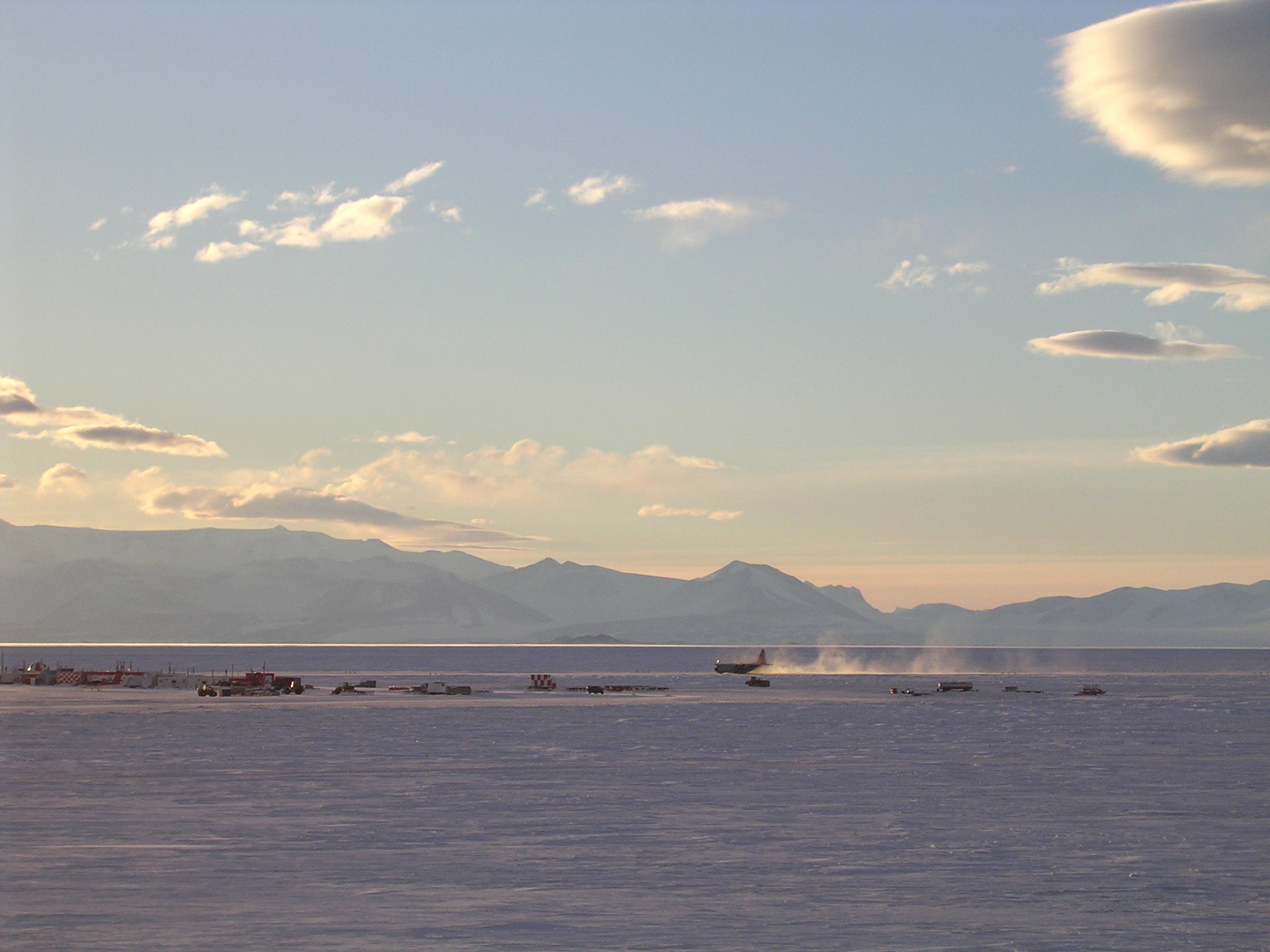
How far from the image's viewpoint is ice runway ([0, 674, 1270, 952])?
39812 mm

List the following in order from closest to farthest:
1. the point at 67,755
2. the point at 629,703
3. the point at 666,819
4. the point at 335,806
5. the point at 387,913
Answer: the point at 387,913, the point at 666,819, the point at 335,806, the point at 67,755, the point at 629,703

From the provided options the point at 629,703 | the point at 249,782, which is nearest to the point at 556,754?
the point at 249,782

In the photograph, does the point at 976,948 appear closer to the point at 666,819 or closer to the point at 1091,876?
the point at 1091,876

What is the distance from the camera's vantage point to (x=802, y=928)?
39781 mm

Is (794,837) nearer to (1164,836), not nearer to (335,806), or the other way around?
(1164,836)

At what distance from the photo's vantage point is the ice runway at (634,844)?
39.8 m

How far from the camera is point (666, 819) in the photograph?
62.0 metres

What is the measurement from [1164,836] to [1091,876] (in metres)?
11.0

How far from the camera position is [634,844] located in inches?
2149

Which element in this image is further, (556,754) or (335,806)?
(556,754)

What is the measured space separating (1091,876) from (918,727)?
8366cm

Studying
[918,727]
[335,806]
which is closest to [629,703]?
[918,727]

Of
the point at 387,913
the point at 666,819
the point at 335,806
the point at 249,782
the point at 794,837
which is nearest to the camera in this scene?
the point at 387,913

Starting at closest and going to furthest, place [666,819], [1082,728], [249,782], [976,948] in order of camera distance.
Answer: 1. [976,948]
2. [666,819]
3. [249,782]
4. [1082,728]
